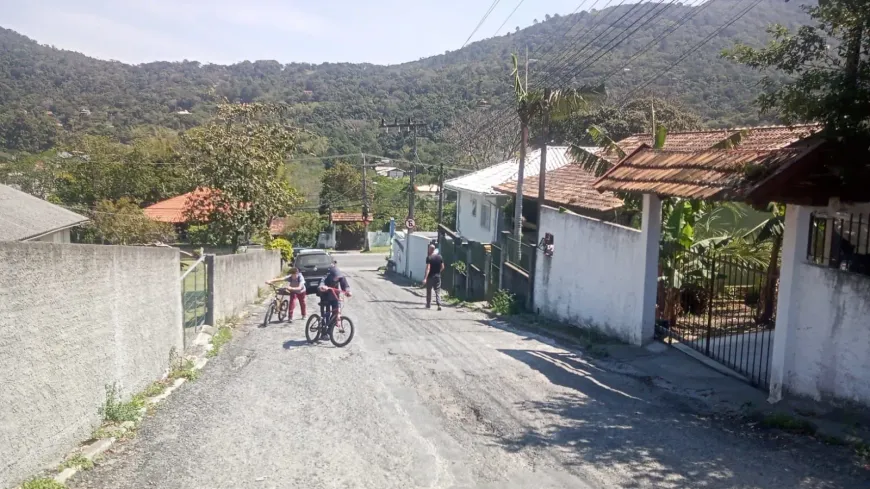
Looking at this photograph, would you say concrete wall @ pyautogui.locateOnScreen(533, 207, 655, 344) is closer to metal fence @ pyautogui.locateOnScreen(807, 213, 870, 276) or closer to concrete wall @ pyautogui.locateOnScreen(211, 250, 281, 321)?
metal fence @ pyautogui.locateOnScreen(807, 213, 870, 276)

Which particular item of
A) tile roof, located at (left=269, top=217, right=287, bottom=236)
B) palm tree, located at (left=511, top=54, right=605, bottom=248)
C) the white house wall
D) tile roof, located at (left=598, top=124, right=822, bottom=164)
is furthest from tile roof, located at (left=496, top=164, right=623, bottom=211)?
tile roof, located at (left=269, top=217, right=287, bottom=236)

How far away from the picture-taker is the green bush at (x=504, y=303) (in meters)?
18.2

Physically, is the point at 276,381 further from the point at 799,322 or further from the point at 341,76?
the point at 341,76

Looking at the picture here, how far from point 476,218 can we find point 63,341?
1006 inches

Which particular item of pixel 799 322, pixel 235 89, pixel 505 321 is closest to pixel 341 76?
pixel 235 89

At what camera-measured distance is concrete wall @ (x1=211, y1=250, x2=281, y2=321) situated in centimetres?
1558

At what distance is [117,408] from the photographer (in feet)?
25.7

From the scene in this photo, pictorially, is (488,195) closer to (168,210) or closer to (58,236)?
(58,236)

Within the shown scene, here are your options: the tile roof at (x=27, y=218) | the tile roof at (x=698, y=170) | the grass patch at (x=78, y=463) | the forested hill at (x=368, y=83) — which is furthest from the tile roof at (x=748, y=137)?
the forested hill at (x=368, y=83)

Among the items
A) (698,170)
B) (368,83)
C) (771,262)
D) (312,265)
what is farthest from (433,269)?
(368,83)

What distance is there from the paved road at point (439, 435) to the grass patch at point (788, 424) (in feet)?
1.21

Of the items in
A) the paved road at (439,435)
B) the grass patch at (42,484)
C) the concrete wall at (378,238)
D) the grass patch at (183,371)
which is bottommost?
the concrete wall at (378,238)

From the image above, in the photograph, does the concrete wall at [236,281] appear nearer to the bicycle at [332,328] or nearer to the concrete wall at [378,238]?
the bicycle at [332,328]

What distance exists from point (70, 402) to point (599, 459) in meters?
5.03
